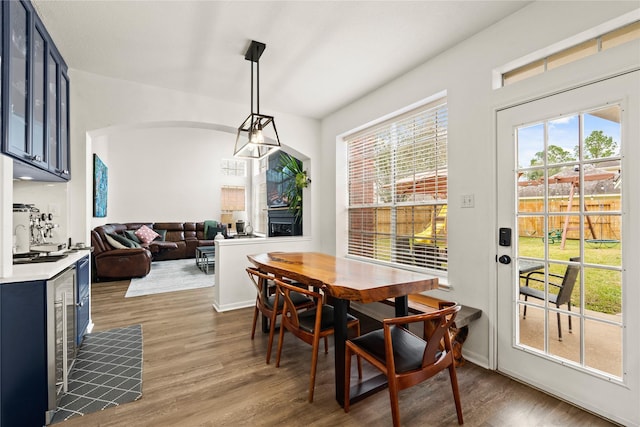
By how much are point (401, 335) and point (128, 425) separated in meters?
1.71

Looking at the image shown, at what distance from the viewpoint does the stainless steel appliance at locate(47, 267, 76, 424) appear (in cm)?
168

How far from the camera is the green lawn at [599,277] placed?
1709 mm

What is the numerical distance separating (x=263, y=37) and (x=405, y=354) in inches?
103

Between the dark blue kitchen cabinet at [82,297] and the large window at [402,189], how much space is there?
10.0 feet

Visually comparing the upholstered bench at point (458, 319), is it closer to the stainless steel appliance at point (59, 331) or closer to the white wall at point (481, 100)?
the white wall at point (481, 100)

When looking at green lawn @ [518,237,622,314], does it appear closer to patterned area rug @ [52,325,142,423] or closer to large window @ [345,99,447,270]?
large window @ [345,99,447,270]

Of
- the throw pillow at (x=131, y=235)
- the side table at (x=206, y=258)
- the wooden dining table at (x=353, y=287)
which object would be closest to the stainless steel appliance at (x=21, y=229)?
the wooden dining table at (x=353, y=287)

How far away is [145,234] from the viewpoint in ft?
23.9

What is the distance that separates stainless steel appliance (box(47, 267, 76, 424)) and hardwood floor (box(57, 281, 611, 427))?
0.27 m

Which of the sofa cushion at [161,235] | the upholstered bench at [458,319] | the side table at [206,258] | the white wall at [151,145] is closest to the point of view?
the upholstered bench at [458,319]

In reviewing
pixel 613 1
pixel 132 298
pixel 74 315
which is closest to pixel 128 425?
pixel 74 315

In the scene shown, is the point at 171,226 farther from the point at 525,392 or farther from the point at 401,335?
the point at 525,392

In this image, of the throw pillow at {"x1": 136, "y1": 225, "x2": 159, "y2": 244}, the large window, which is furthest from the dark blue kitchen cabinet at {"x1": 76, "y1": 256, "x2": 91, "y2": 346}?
the throw pillow at {"x1": 136, "y1": 225, "x2": 159, "y2": 244}

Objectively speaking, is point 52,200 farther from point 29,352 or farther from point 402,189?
point 402,189
